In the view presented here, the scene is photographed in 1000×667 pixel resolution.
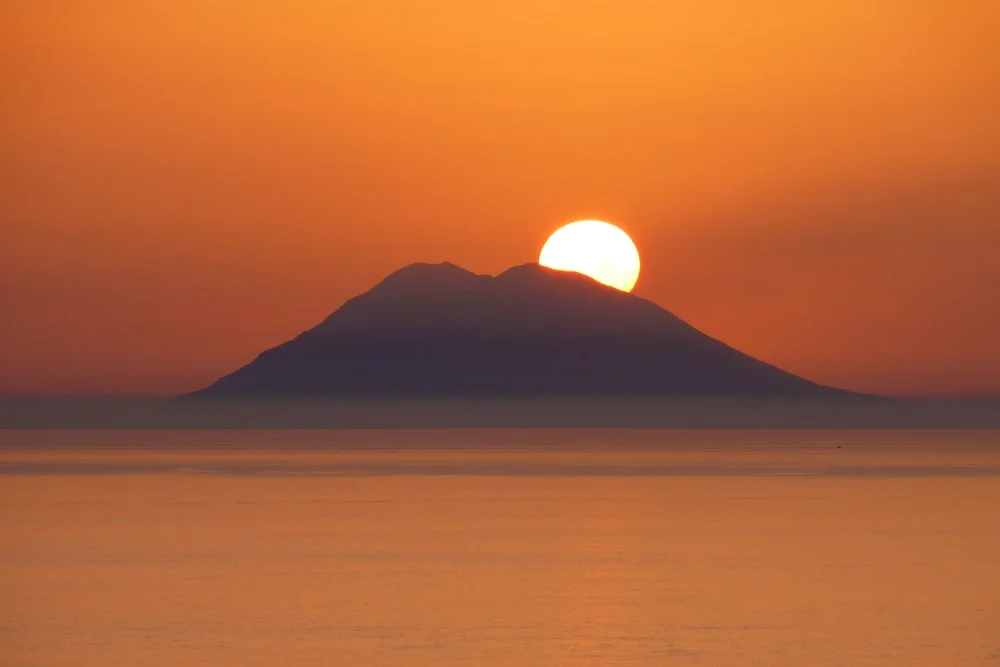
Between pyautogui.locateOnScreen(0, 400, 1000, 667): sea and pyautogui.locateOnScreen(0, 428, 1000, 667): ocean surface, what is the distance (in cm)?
8

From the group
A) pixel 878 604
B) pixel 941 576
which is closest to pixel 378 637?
pixel 878 604

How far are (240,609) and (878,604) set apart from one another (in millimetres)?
9267

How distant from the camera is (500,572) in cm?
2883

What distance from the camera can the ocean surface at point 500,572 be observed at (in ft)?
69.6

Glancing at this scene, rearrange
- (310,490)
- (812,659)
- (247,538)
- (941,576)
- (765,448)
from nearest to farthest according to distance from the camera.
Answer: (812,659) → (941,576) → (247,538) → (310,490) → (765,448)

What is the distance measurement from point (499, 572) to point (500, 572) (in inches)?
0.7

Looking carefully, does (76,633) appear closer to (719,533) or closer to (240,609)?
(240,609)

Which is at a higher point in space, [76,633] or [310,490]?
[310,490]

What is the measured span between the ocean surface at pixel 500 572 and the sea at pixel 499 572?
78 millimetres

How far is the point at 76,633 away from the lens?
73.4 ft

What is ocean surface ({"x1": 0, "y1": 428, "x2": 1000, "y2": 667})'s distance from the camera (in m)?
21.2

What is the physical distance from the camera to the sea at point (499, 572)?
2122 cm

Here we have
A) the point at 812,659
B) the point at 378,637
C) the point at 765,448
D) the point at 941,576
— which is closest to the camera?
the point at 812,659

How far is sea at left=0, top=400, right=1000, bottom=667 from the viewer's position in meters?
21.2
